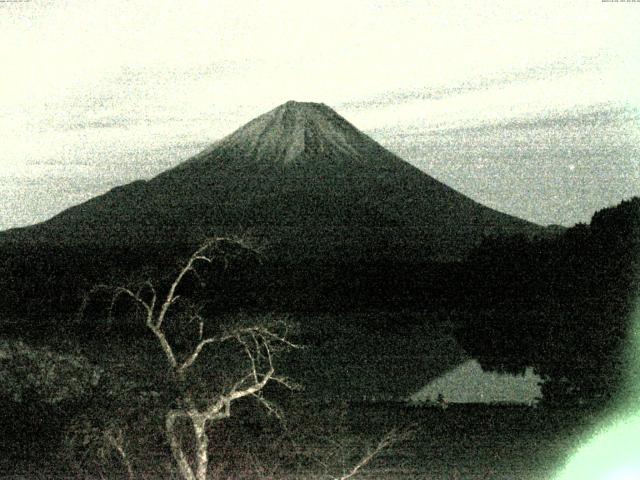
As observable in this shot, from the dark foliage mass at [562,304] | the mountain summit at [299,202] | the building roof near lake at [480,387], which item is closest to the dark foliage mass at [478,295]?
the dark foliage mass at [562,304]

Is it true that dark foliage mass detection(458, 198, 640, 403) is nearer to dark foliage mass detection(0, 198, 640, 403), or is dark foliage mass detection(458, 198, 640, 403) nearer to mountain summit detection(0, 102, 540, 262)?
dark foliage mass detection(0, 198, 640, 403)

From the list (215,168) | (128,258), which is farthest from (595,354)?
(215,168)

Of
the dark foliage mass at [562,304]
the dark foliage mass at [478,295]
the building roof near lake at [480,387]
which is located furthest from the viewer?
the building roof near lake at [480,387]

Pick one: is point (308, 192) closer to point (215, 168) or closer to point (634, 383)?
point (215, 168)

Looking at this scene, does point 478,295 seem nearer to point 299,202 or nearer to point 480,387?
point 480,387

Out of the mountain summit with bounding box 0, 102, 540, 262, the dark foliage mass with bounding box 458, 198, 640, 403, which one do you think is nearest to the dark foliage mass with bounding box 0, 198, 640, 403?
the dark foliage mass with bounding box 458, 198, 640, 403

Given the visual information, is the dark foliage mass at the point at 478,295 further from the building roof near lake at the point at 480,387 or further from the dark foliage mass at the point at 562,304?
the building roof near lake at the point at 480,387
